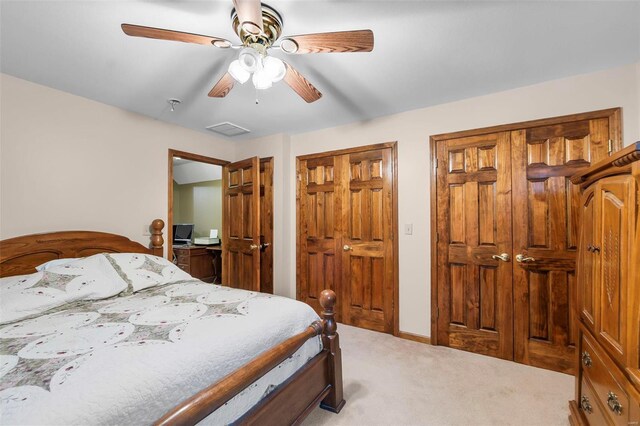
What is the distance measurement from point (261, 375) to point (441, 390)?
4.88ft

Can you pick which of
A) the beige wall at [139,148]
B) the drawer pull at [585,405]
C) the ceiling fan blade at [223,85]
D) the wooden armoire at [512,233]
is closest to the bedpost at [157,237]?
the beige wall at [139,148]

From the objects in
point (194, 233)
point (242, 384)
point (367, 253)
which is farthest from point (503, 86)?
point (194, 233)

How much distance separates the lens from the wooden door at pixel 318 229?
11.1 ft

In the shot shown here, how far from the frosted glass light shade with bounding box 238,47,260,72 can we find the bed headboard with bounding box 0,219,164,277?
6.99 feet

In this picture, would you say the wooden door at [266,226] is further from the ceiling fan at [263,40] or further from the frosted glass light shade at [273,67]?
the frosted glass light shade at [273,67]

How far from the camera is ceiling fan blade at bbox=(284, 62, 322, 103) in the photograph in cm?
169

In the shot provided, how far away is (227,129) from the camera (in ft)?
11.4

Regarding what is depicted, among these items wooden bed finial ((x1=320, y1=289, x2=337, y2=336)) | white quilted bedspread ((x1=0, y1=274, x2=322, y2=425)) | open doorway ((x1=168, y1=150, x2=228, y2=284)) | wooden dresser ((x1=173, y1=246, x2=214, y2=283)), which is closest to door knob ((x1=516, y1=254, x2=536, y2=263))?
wooden bed finial ((x1=320, y1=289, x2=337, y2=336))

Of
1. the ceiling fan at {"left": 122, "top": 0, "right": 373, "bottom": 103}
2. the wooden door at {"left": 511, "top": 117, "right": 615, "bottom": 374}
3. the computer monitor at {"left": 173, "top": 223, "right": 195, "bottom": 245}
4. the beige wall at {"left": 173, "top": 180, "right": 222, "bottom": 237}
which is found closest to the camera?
the ceiling fan at {"left": 122, "top": 0, "right": 373, "bottom": 103}

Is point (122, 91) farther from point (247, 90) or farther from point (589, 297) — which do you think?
point (589, 297)

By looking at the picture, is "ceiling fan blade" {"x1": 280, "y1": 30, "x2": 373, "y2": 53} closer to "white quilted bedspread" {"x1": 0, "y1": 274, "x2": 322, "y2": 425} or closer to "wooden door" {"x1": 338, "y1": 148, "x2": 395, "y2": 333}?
"white quilted bedspread" {"x1": 0, "y1": 274, "x2": 322, "y2": 425}

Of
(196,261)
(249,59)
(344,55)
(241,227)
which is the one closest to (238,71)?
(249,59)

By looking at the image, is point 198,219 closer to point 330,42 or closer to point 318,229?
point 318,229

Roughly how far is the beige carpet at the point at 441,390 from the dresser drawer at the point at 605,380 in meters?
0.48
